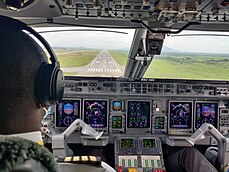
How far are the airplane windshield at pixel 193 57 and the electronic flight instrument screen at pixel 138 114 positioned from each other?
651mm

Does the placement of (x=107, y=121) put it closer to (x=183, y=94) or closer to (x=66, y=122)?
(x=66, y=122)

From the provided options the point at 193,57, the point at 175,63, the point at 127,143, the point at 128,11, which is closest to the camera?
the point at 128,11

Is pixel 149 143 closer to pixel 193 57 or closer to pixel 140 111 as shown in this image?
pixel 140 111

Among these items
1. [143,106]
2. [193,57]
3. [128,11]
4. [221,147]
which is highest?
[128,11]

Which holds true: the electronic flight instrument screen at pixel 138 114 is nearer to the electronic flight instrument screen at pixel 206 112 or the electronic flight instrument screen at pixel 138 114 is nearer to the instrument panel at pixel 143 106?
the instrument panel at pixel 143 106

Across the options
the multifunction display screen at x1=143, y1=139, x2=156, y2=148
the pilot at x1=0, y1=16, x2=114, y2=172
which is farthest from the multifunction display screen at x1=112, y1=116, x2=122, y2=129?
the pilot at x1=0, y1=16, x2=114, y2=172

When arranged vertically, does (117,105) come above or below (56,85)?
below

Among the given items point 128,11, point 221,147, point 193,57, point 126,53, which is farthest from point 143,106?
point 128,11

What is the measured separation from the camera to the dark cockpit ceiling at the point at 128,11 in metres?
2.16

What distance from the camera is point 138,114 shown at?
4.15 meters

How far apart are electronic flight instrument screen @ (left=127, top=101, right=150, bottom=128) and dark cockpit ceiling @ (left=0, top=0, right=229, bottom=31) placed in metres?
1.44

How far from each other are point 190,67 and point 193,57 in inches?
11.9

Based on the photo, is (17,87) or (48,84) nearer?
(17,87)

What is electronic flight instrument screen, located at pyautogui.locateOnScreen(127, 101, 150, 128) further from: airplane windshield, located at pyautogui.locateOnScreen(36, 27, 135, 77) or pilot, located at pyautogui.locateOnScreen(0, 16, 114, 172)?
pilot, located at pyautogui.locateOnScreen(0, 16, 114, 172)
